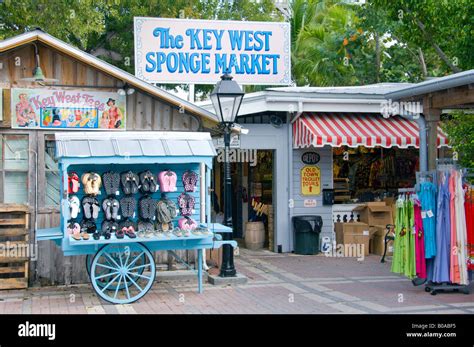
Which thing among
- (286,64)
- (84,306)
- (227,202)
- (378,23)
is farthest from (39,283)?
(378,23)

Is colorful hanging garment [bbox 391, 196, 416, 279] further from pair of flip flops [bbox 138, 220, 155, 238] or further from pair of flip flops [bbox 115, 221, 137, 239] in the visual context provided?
pair of flip flops [bbox 115, 221, 137, 239]

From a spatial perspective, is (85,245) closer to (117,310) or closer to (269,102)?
(117,310)

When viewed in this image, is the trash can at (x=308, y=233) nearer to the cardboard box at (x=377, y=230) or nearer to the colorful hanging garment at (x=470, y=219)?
the cardboard box at (x=377, y=230)

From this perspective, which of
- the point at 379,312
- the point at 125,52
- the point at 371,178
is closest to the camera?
the point at 379,312

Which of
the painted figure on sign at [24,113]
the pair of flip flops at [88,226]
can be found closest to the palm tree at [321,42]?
the painted figure on sign at [24,113]

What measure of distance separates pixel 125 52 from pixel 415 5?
39.7 feet

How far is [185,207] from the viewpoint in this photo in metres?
10.9

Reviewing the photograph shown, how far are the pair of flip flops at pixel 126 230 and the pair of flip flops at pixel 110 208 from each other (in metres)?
Answer: 0.19

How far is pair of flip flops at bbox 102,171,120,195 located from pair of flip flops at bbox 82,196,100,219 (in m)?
0.27

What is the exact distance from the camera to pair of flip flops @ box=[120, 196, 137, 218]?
10.4 meters

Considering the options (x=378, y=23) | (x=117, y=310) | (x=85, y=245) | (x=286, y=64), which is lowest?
(x=117, y=310)

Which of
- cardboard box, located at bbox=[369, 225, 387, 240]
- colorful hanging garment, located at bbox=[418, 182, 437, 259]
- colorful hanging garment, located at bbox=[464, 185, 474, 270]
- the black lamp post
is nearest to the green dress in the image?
colorful hanging garment, located at bbox=[418, 182, 437, 259]

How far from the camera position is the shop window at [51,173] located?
10922mm

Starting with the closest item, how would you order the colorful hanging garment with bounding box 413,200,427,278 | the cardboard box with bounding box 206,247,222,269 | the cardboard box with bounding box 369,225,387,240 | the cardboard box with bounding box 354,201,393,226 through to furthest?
the colorful hanging garment with bounding box 413,200,427,278 → the cardboard box with bounding box 206,247,222,269 → the cardboard box with bounding box 369,225,387,240 → the cardboard box with bounding box 354,201,393,226
